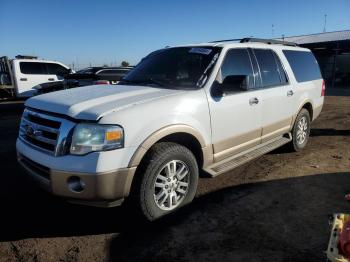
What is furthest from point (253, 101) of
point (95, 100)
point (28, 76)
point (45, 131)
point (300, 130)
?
point (28, 76)

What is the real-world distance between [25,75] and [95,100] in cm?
1352

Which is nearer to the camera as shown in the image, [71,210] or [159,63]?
[71,210]

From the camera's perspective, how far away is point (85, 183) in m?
3.04

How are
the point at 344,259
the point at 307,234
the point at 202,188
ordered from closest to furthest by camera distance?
the point at 344,259 → the point at 307,234 → the point at 202,188

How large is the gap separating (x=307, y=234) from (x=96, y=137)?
7.46 feet

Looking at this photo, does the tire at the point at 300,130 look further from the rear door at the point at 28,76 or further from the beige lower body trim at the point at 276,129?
the rear door at the point at 28,76

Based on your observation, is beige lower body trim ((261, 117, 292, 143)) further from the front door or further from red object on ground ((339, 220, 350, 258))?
red object on ground ((339, 220, 350, 258))

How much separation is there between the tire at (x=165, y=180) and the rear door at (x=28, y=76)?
13591 millimetres

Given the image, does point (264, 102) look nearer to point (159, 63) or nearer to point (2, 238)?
point (159, 63)

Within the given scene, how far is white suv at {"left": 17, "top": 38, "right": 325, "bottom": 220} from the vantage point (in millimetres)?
3094

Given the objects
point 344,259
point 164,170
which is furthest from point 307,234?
point 164,170

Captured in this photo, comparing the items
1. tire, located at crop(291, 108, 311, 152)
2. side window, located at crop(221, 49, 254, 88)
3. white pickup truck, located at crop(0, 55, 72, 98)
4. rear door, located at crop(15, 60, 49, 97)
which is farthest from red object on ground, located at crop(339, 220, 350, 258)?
rear door, located at crop(15, 60, 49, 97)

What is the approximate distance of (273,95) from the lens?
509 cm

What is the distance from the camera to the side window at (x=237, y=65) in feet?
14.3
